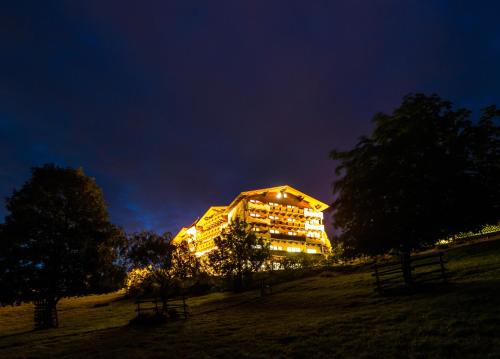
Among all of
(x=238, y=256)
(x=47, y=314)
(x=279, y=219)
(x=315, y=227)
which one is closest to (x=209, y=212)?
(x=279, y=219)

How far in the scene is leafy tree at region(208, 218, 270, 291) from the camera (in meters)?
50.0

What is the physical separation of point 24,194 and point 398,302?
31884mm

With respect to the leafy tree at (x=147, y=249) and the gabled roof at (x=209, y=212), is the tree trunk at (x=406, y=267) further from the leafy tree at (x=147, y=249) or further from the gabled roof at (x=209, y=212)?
the gabled roof at (x=209, y=212)

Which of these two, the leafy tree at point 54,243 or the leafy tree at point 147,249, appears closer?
the leafy tree at point 54,243

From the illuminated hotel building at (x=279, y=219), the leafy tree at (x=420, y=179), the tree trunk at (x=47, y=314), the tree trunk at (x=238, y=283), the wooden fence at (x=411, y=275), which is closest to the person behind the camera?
the leafy tree at (x=420, y=179)

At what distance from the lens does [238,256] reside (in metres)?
50.2

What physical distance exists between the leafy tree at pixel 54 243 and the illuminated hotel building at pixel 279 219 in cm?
5233

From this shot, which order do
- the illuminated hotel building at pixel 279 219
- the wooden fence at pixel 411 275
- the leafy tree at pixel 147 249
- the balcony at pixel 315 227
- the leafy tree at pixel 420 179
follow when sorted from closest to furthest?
1. the leafy tree at pixel 420 179
2. the wooden fence at pixel 411 275
3. the leafy tree at pixel 147 249
4. the illuminated hotel building at pixel 279 219
5. the balcony at pixel 315 227

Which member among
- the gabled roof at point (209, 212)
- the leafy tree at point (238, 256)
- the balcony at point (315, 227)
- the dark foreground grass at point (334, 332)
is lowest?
the dark foreground grass at point (334, 332)

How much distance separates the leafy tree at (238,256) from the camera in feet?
164

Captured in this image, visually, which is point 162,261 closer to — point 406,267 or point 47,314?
point 47,314

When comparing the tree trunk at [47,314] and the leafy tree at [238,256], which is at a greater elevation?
the leafy tree at [238,256]

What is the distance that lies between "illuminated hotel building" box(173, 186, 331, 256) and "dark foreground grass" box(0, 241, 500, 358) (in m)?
56.5

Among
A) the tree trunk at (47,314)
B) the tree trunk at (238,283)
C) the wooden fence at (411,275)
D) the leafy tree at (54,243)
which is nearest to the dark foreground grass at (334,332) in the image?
the wooden fence at (411,275)
